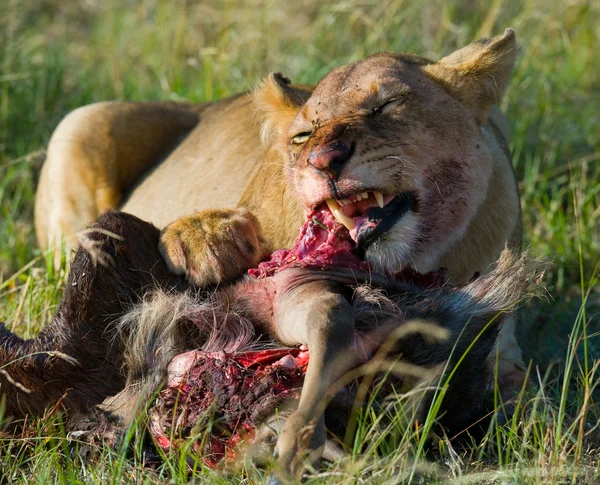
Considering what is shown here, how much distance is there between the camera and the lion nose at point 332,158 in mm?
2389

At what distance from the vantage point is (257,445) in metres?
2.10

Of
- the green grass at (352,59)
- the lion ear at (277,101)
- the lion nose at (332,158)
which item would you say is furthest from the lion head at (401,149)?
the green grass at (352,59)

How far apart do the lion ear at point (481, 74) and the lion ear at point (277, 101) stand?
484 millimetres

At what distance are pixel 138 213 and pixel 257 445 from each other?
7.13 feet

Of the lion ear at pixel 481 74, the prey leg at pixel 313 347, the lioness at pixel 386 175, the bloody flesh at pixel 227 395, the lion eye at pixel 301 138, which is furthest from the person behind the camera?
the lion ear at pixel 481 74

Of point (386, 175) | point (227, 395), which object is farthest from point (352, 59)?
point (227, 395)

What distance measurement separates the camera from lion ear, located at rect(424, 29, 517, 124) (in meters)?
2.87

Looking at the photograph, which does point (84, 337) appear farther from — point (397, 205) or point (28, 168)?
point (28, 168)

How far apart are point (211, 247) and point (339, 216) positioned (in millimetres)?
383

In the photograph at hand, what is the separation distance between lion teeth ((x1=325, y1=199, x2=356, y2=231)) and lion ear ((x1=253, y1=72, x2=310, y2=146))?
71 centimetres

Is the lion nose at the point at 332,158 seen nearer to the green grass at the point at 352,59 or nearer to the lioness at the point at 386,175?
the lioness at the point at 386,175

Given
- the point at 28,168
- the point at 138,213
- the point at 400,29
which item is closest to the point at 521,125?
the point at 400,29

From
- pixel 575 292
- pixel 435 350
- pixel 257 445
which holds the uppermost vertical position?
pixel 435 350

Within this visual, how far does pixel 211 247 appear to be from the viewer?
2645 millimetres
